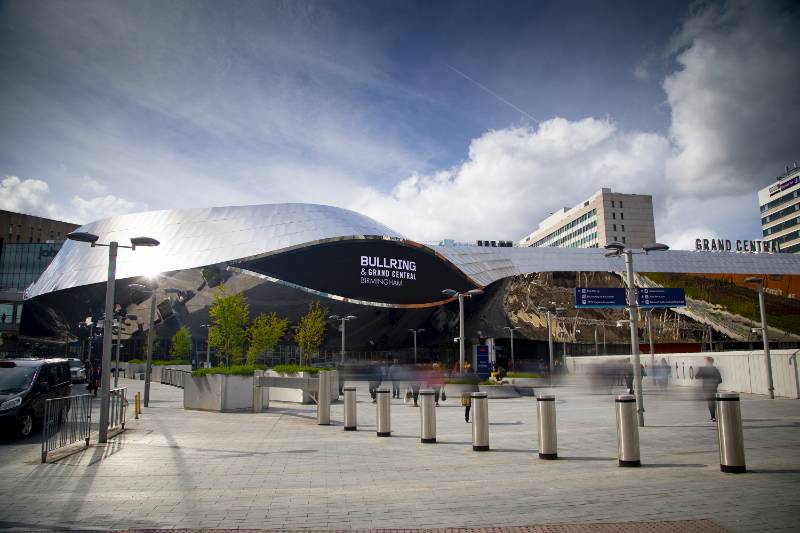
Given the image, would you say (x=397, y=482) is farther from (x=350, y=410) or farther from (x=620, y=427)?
(x=350, y=410)

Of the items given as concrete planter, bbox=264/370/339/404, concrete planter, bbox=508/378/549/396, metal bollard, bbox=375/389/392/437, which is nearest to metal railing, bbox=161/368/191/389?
concrete planter, bbox=264/370/339/404

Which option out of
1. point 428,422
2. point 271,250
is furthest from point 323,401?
point 271,250

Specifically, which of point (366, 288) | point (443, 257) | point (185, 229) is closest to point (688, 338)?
point (443, 257)

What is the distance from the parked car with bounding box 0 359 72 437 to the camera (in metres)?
13.2

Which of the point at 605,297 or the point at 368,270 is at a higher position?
the point at 368,270

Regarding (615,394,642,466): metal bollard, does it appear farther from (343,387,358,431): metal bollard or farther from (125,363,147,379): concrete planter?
(125,363,147,379): concrete planter

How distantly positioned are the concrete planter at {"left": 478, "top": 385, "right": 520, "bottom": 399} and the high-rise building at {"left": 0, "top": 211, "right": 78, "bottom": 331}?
340 feet

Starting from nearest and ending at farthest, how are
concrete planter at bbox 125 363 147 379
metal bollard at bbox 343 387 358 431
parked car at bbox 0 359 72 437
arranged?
parked car at bbox 0 359 72 437
metal bollard at bbox 343 387 358 431
concrete planter at bbox 125 363 147 379

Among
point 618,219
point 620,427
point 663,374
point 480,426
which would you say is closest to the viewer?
point 620,427

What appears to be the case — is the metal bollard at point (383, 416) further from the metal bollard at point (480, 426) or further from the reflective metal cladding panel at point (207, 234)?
the reflective metal cladding panel at point (207, 234)

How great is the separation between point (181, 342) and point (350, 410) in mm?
42891

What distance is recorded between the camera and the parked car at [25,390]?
1317 cm

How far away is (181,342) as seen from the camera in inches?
2109

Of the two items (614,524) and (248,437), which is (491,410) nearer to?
(248,437)
